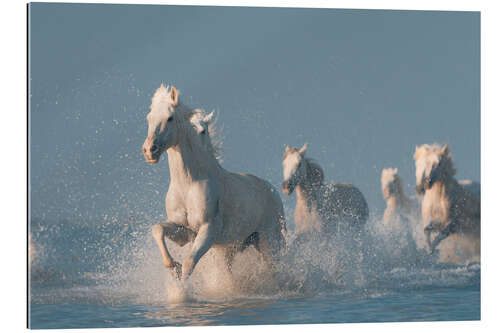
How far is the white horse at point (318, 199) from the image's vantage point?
8297 millimetres

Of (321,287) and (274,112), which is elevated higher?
(274,112)

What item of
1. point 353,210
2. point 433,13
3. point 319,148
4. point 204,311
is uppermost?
point 433,13

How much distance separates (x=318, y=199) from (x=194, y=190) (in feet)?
6.19

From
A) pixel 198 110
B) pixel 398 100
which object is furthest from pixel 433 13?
Result: pixel 198 110

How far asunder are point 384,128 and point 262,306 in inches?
87.9

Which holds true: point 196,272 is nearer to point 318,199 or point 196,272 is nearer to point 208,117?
point 208,117

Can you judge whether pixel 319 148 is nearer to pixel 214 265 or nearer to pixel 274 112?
pixel 274 112

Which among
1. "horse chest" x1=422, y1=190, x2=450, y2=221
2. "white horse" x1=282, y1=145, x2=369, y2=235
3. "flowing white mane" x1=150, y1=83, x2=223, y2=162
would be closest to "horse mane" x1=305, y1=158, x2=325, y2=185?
"white horse" x1=282, y1=145, x2=369, y2=235

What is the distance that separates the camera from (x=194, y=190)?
22.6 ft

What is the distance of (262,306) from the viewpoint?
7.01m

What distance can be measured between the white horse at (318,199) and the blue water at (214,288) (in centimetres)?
32

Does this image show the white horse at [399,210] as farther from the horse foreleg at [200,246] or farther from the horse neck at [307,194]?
the horse foreleg at [200,246]

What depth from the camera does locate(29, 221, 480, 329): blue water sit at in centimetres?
680

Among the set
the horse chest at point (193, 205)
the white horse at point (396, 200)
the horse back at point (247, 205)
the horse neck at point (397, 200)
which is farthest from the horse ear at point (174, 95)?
the horse neck at point (397, 200)
